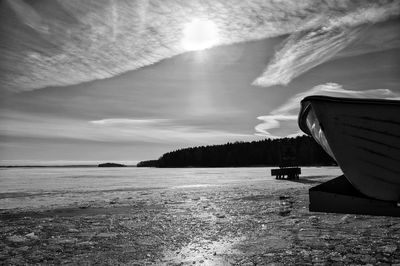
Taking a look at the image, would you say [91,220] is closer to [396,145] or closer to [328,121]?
[328,121]

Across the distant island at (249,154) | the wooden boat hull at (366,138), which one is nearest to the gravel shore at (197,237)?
the wooden boat hull at (366,138)

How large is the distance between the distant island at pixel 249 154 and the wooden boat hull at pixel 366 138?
2705 inches

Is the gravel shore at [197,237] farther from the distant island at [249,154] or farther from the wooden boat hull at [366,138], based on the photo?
the distant island at [249,154]

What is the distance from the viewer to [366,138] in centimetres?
379

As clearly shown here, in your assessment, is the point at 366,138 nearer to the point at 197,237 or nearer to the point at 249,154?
the point at 197,237

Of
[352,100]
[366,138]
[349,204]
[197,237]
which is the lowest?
[197,237]

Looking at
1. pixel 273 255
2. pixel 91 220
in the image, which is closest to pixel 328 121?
pixel 273 255

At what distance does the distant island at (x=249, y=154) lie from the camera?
252 ft

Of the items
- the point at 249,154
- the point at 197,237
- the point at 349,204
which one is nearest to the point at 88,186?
the point at 197,237

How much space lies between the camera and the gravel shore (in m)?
4.73

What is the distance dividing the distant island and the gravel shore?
6553 cm

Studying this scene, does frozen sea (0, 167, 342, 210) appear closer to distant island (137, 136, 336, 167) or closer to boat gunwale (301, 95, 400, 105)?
boat gunwale (301, 95, 400, 105)

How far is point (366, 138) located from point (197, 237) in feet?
12.1

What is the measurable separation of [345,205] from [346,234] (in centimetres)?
255
